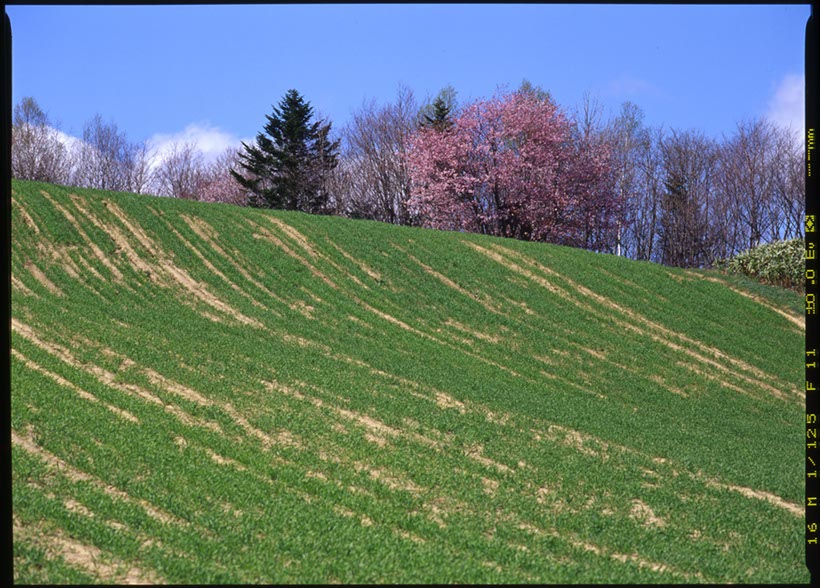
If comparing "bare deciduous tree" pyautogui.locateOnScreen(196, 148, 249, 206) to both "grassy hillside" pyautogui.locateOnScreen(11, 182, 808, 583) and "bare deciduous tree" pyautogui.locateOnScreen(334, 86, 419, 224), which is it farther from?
"grassy hillside" pyautogui.locateOnScreen(11, 182, 808, 583)

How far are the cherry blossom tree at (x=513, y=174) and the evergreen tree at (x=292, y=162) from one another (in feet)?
30.3

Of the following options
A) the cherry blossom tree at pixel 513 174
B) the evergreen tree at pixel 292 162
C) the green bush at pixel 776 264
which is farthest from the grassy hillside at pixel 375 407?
the evergreen tree at pixel 292 162

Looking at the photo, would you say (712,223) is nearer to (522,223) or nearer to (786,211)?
(786,211)

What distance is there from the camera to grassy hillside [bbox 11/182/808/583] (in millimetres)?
7598

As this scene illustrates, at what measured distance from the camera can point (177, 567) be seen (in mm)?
6516

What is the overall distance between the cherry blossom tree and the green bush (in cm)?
1137

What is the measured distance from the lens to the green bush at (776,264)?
2803 cm

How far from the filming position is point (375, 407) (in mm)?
12984

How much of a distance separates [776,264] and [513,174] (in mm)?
14335

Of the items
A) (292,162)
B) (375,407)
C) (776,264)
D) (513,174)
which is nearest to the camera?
(375,407)

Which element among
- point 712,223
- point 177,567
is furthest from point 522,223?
point 177,567

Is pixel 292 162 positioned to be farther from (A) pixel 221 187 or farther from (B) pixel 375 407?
(B) pixel 375 407

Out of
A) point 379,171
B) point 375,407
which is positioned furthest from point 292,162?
point 375,407

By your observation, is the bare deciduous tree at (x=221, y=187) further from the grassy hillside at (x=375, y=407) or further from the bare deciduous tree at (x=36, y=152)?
the grassy hillside at (x=375, y=407)
